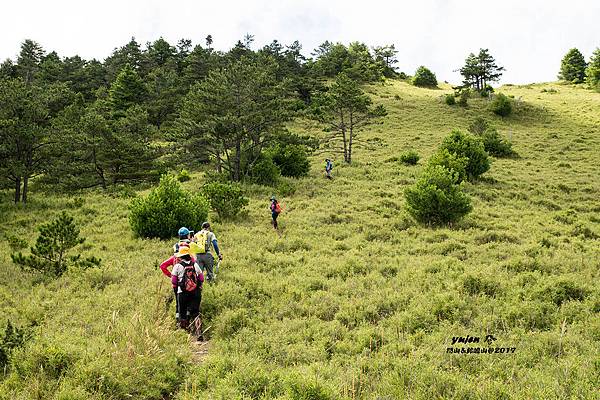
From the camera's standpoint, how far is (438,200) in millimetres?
18016

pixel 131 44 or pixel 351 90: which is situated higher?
pixel 131 44

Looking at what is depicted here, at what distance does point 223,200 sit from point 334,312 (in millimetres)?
12237

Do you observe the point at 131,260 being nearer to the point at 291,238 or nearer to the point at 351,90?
the point at 291,238

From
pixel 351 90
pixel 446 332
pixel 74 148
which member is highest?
pixel 351 90

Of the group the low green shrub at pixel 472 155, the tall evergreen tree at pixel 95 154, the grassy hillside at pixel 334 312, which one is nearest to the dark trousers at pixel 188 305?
the grassy hillside at pixel 334 312

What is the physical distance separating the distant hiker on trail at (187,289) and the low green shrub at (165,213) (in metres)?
8.43

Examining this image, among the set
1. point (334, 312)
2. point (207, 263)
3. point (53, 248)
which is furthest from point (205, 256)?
point (53, 248)

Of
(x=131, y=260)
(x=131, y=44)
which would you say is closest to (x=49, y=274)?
(x=131, y=260)

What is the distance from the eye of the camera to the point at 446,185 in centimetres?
1820

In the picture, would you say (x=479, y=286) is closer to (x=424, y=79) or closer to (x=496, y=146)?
(x=496, y=146)

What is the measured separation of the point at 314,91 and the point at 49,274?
175 ft

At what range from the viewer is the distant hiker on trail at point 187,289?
8039mm

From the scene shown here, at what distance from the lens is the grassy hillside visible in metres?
5.65

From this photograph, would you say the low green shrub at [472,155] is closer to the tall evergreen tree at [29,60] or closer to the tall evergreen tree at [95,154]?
the tall evergreen tree at [95,154]
